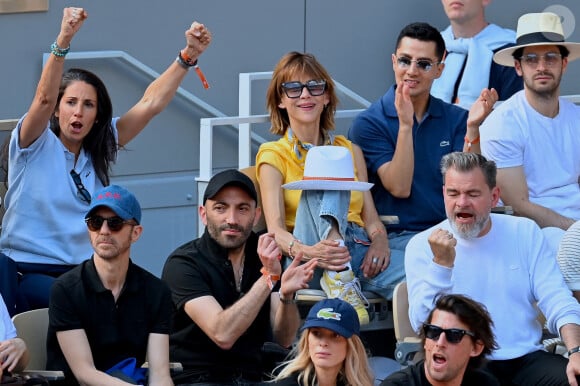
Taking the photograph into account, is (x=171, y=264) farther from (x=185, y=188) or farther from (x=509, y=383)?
(x=185, y=188)

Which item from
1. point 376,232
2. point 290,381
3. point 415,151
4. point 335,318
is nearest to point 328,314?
point 335,318

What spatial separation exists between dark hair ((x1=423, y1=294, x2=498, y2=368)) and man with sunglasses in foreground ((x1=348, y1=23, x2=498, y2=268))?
1575 millimetres

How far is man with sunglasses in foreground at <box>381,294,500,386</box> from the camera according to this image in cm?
535

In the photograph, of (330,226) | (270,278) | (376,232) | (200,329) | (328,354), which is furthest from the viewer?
(376,232)

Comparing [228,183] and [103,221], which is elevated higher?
[228,183]

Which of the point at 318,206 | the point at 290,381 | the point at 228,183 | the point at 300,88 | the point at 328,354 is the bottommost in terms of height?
the point at 290,381

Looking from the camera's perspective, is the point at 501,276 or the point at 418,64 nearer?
the point at 501,276

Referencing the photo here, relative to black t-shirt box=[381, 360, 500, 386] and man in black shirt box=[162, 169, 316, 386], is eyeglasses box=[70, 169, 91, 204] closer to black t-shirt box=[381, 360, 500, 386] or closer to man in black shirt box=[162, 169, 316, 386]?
man in black shirt box=[162, 169, 316, 386]

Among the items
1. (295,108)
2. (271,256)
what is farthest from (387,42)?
(271,256)

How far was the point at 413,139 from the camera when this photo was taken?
7.33 meters

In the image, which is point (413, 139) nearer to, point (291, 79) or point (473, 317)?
point (291, 79)

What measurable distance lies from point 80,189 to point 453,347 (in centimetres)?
212

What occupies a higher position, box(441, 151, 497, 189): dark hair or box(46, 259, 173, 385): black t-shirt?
box(441, 151, 497, 189): dark hair

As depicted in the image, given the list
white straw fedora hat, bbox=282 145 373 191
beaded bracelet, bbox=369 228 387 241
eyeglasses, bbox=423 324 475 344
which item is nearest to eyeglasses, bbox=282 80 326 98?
white straw fedora hat, bbox=282 145 373 191
